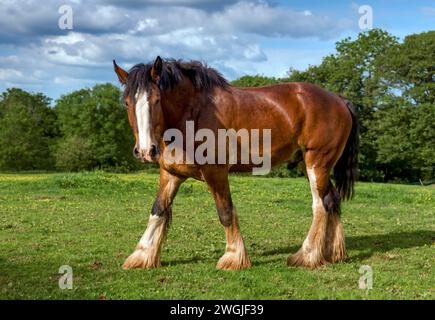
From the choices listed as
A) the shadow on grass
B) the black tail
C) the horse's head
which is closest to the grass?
the shadow on grass

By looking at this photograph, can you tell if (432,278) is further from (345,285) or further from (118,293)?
(118,293)

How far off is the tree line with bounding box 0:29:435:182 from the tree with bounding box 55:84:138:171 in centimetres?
12

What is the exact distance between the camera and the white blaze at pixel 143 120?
21.2ft

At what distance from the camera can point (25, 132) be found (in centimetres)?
6425

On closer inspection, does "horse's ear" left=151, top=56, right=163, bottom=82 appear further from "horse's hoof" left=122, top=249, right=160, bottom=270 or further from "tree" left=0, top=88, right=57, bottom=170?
"tree" left=0, top=88, right=57, bottom=170

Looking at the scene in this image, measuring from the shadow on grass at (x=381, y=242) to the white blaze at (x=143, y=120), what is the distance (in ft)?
11.3

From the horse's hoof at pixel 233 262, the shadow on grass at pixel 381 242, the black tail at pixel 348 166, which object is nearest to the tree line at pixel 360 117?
the shadow on grass at pixel 381 242

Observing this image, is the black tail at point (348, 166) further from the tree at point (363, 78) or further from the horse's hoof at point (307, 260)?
the tree at point (363, 78)

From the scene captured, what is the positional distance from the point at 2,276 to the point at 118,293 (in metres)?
1.92

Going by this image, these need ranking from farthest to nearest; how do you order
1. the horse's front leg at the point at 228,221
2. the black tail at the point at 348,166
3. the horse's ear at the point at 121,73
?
the black tail at the point at 348,166, the horse's front leg at the point at 228,221, the horse's ear at the point at 121,73

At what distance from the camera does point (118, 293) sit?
251 inches

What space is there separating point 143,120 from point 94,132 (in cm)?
5937

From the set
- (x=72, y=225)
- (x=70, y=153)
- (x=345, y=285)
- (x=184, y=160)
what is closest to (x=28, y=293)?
(x=184, y=160)

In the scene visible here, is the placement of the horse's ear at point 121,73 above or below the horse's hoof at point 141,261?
above
